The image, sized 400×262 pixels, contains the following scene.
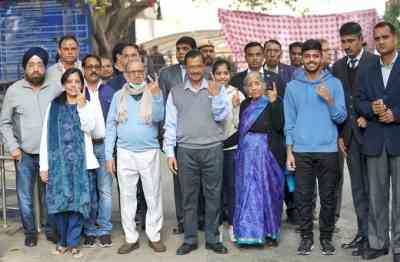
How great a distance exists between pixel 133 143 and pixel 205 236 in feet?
3.69

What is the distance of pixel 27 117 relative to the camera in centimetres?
585

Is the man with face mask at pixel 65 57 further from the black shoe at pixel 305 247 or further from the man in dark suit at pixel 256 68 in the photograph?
Answer: the black shoe at pixel 305 247

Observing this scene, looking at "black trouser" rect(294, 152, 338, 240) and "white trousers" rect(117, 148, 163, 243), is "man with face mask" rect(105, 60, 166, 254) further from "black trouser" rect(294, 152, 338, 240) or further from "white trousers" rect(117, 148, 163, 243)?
"black trouser" rect(294, 152, 338, 240)

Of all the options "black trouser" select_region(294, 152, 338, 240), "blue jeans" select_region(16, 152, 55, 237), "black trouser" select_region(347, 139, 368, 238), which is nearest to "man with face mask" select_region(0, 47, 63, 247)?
"blue jeans" select_region(16, 152, 55, 237)

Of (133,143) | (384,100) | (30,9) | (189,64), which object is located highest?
(30,9)

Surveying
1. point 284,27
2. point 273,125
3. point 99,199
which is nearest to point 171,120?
point 273,125

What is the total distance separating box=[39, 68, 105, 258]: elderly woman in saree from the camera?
5.55 m

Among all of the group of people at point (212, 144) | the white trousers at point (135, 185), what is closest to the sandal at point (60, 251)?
the group of people at point (212, 144)

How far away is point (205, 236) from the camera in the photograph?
5.88m

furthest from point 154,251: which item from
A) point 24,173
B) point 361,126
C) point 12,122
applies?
point 361,126

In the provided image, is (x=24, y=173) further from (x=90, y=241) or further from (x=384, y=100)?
(x=384, y=100)

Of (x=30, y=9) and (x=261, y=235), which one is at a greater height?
(x=30, y=9)

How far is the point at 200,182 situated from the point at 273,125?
2.82 feet

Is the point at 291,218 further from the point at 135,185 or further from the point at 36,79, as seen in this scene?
the point at 36,79
